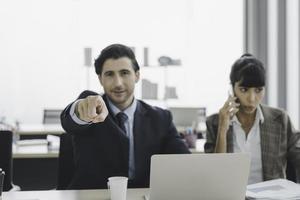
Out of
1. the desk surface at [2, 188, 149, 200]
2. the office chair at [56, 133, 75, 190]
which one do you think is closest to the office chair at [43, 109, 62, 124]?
the office chair at [56, 133, 75, 190]

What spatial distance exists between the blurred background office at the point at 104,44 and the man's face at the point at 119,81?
366 centimetres

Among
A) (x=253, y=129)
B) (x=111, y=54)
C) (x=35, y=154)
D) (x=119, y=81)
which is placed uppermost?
(x=111, y=54)

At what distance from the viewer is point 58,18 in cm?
597

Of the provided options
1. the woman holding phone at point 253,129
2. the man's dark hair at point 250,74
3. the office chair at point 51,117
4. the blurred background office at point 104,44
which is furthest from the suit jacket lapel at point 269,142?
the blurred background office at point 104,44

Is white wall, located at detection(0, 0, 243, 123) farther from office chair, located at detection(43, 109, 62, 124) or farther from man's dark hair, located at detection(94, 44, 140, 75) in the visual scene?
man's dark hair, located at detection(94, 44, 140, 75)

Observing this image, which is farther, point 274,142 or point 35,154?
point 35,154

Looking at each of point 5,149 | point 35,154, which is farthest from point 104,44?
point 5,149

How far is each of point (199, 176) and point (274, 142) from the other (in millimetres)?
871

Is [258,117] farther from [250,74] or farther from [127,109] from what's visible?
[127,109]

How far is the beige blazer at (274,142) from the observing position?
2.11m

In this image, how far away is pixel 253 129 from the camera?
7.20ft

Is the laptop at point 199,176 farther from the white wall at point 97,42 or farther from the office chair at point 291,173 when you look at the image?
the white wall at point 97,42

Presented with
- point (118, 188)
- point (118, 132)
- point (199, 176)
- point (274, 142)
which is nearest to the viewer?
point (199, 176)

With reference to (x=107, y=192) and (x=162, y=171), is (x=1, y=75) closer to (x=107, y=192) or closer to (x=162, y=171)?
(x=107, y=192)
